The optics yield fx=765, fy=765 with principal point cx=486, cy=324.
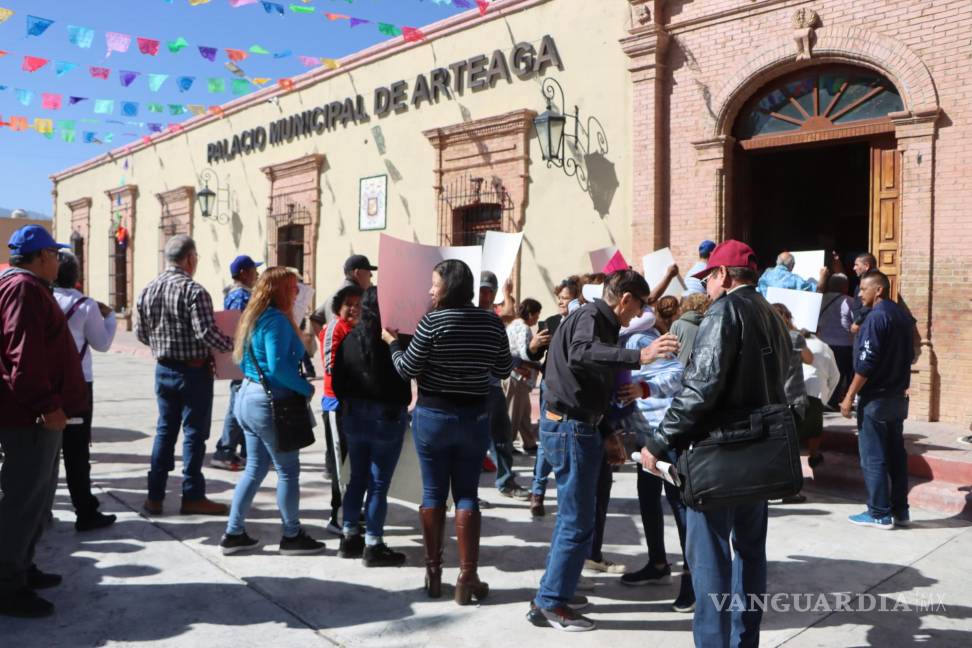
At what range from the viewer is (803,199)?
12250 mm

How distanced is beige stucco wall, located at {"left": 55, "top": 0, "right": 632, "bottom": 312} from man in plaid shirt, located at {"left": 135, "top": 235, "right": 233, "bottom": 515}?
6514 millimetres

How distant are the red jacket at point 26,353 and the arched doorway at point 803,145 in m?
7.80

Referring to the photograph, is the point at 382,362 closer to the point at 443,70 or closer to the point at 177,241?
the point at 177,241

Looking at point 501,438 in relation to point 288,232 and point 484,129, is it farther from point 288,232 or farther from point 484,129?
point 288,232

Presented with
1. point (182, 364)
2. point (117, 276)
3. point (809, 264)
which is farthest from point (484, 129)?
point (117, 276)

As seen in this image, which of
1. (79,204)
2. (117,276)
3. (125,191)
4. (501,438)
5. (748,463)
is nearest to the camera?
(748,463)

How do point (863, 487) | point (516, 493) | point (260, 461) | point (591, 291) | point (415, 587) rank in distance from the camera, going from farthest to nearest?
point (863, 487) → point (516, 493) → point (591, 291) → point (260, 461) → point (415, 587)

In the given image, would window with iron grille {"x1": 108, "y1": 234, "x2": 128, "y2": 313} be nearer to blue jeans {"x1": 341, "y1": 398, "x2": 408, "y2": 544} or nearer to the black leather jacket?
blue jeans {"x1": 341, "y1": 398, "x2": 408, "y2": 544}

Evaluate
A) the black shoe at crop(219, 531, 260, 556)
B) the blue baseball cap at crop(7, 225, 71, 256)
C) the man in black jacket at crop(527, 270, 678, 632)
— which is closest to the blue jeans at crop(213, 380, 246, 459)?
the black shoe at crop(219, 531, 260, 556)

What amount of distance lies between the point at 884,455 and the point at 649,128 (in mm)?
5768

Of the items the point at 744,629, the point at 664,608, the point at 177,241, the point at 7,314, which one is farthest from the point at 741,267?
the point at 177,241

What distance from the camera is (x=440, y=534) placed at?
3900 mm

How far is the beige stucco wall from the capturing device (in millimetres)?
10516

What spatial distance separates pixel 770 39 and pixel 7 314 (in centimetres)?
830
